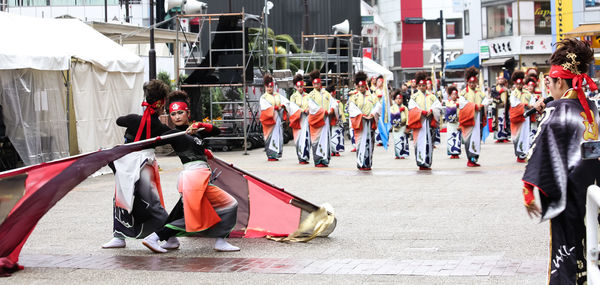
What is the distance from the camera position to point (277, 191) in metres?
9.05

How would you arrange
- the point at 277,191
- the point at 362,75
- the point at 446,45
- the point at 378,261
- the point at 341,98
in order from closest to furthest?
the point at 378,261
the point at 277,191
the point at 362,75
the point at 341,98
the point at 446,45

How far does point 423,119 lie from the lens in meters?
18.3

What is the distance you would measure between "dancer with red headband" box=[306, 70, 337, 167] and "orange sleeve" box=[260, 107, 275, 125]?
213 cm

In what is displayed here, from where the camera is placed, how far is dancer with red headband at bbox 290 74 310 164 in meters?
20.0

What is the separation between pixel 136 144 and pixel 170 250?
1082 mm

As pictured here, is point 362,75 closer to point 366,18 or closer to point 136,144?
point 136,144

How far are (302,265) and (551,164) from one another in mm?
2806

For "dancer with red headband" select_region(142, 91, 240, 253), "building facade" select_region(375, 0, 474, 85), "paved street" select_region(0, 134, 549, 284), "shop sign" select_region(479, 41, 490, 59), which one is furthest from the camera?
"building facade" select_region(375, 0, 474, 85)

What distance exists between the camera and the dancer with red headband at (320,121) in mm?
19109

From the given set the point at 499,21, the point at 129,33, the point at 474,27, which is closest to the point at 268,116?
the point at 129,33

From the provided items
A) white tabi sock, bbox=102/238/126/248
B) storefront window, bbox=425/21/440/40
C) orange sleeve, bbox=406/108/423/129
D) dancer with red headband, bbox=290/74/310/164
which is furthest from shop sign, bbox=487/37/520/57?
white tabi sock, bbox=102/238/126/248

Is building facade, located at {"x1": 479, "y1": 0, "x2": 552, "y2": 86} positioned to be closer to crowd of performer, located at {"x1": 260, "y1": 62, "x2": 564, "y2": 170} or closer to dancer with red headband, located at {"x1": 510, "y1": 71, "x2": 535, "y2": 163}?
crowd of performer, located at {"x1": 260, "y1": 62, "x2": 564, "y2": 170}

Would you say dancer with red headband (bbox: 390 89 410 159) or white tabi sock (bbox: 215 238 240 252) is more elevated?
dancer with red headband (bbox: 390 89 410 159)

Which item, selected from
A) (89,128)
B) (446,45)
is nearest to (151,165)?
(89,128)
